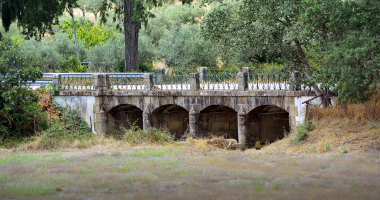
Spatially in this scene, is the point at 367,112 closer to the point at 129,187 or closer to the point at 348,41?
the point at 348,41

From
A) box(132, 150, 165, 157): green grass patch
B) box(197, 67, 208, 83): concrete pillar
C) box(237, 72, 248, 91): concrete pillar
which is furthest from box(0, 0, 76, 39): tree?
box(132, 150, 165, 157): green grass patch

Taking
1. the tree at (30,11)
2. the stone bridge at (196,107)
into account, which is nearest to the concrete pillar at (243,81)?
the stone bridge at (196,107)

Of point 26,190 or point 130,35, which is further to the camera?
point 130,35

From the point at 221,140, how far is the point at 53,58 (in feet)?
87.2

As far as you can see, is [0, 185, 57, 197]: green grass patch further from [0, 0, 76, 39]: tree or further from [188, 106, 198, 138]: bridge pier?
[0, 0, 76, 39]: tree

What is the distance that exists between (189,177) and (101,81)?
13666 mm

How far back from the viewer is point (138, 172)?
10617 mm

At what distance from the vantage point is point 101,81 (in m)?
22.5

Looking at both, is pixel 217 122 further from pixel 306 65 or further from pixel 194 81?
pixel 306 65

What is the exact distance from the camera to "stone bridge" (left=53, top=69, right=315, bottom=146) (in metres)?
18.3

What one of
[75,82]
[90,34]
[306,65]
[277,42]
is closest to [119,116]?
[75,82]

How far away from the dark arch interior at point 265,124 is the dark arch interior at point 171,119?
3764 millimetres

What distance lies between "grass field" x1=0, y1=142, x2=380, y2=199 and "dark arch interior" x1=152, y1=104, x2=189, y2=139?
8.22 metres

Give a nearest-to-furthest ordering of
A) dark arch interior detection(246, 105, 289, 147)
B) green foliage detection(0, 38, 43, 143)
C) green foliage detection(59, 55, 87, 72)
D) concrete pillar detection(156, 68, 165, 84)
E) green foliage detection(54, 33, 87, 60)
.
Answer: green foliage detection(0, 38, 43, 143) → dark arch interior detection(246, 105, 289, 147) → concrete pillar detection(156, 68, 165, 84) → green foliage detection(59, 55, 87, 72) → green foliage detection(54, 33, 87, 60)
